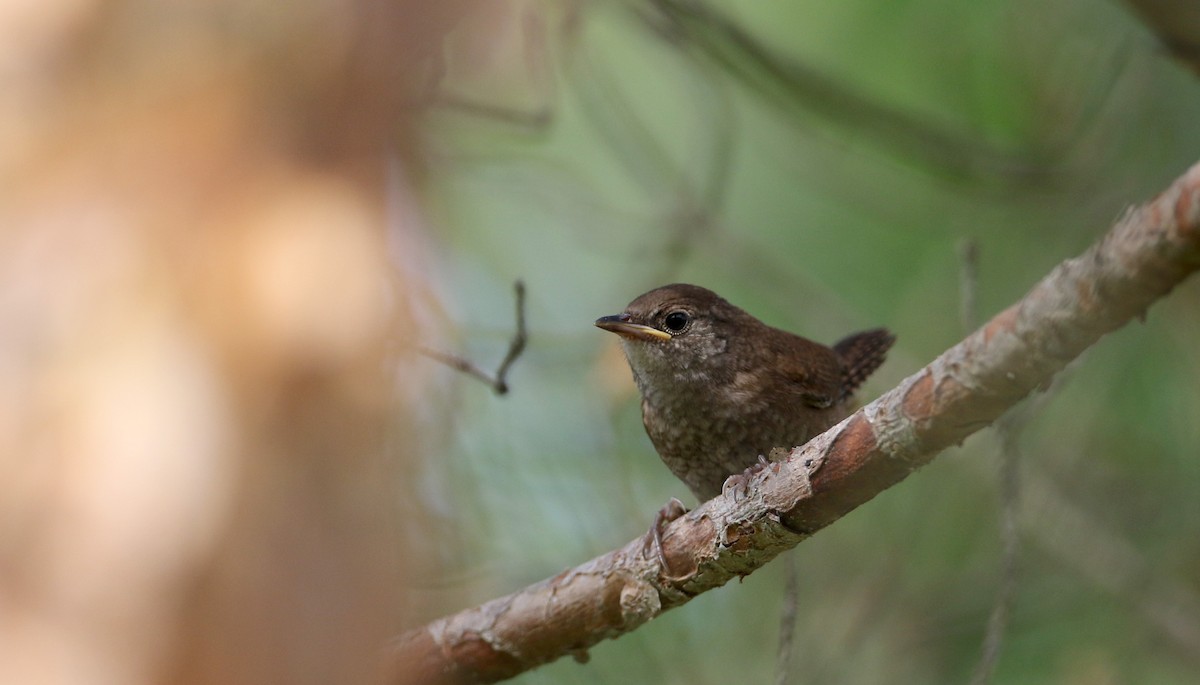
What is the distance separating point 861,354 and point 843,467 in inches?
82.3

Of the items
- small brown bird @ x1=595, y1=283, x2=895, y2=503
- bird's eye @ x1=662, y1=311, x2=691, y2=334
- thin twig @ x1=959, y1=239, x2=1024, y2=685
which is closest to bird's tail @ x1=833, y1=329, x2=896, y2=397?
small brown bird @ x1=595, y1=283, x2=895, y2=503

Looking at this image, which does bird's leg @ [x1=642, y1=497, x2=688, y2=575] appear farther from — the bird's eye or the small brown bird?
the bird's eye

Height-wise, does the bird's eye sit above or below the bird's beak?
above

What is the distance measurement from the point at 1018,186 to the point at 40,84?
14.9ft

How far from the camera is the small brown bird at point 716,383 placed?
381 centimetres

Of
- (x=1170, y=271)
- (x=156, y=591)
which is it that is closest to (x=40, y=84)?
(x=156, y=591)

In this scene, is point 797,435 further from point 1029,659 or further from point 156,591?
point 1029,659

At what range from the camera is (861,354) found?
4566 mm

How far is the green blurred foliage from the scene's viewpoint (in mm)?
5098

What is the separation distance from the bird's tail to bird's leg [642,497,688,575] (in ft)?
4.06

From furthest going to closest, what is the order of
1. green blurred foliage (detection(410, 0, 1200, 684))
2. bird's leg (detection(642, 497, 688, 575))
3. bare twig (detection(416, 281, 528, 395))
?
1. green blurred foliage (detection(410, 0, 1200, 684))
2. bare twig (detection(416, 281, 528, 395))
3. bird's leg (detection(642, 497, 688, 575))

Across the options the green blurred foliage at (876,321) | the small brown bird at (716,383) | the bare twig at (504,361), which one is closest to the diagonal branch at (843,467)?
the small brown bird at (716,383)

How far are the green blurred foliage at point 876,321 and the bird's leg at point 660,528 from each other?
4.55 ft

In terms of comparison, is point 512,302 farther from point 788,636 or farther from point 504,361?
point 788,636
